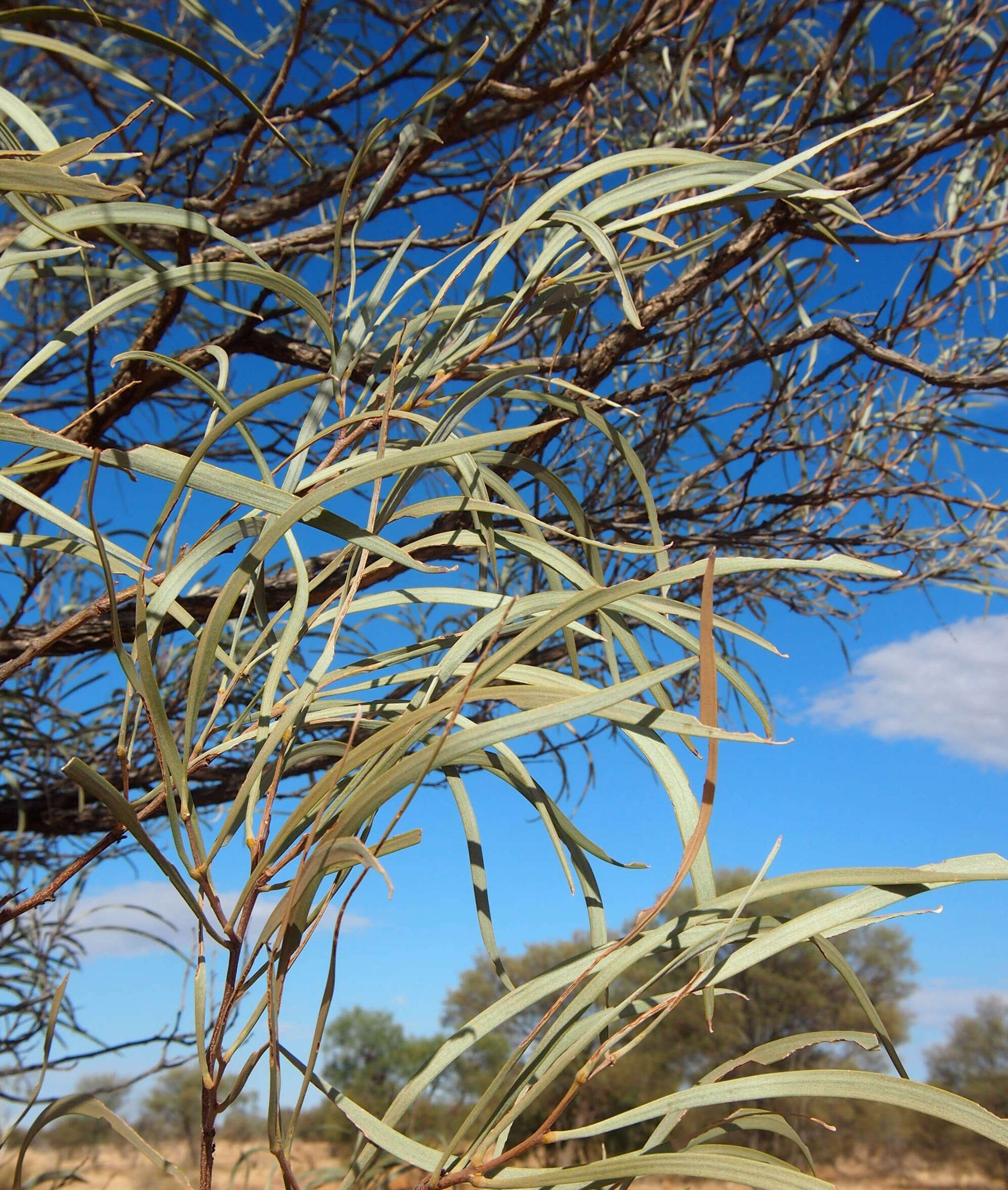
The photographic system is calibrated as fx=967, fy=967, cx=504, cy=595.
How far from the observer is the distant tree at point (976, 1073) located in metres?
9.31

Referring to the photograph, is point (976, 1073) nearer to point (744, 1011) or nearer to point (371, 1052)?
point (744, 1011)

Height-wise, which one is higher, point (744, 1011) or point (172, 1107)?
point (744, 1011)

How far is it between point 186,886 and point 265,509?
15 centimetres

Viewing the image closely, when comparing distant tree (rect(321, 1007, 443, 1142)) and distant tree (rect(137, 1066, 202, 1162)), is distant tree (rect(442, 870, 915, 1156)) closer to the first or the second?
distant tree (rect(321, 1007, 443, 1142))

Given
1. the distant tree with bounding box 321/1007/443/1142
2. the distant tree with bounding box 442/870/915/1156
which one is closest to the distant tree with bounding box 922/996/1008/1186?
the distant tree with bounding box 442/870/915/1156

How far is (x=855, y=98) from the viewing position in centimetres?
152

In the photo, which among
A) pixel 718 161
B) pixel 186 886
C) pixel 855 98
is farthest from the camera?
pixel 855 98

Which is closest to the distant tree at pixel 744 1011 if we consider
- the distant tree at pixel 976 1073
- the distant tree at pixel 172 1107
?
the distant tree at pixel 976 1073

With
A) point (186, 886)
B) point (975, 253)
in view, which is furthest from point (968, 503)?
point (186, 886)

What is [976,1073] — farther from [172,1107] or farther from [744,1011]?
Answer: [172,1107]

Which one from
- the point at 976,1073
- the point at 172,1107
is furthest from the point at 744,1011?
the point at 172,1107

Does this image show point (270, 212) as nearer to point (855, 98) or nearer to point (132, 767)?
point (132, 767)

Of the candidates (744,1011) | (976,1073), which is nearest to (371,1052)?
(744,1011)

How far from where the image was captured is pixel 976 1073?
9.99m
